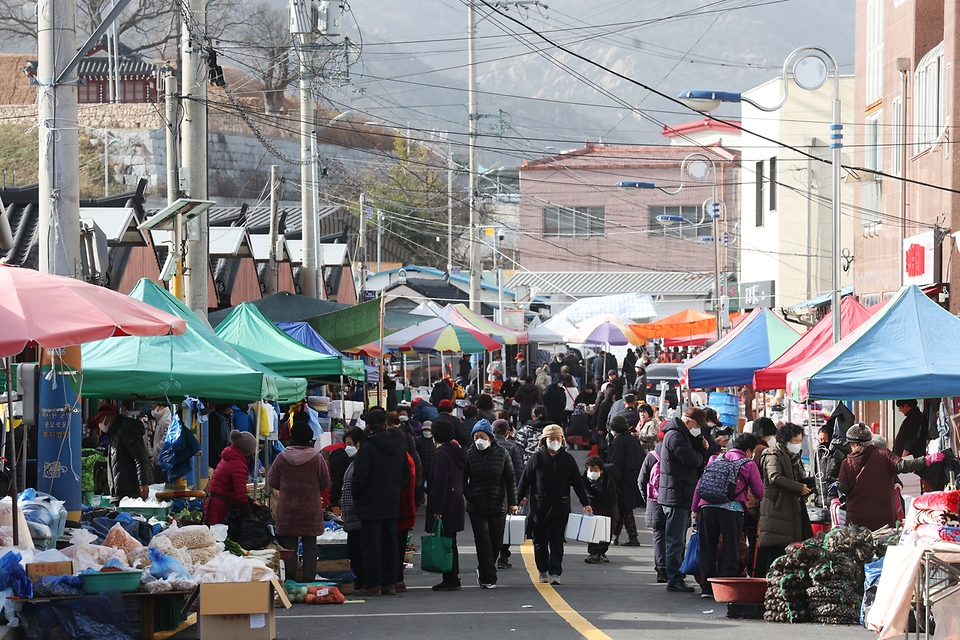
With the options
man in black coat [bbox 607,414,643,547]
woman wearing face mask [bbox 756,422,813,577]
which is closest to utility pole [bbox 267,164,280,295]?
man in black coat [bbox 607,414,643,547]

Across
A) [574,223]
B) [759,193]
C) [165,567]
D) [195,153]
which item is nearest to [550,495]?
[165,567]

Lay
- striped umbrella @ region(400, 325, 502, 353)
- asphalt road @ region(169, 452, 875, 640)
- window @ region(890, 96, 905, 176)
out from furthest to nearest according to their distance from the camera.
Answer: striped umbrella @ region(400, 325, 502, 353) → window @ region(890, 96, 905, 176) → asphalt road @ region(169, 452, 875, 640)

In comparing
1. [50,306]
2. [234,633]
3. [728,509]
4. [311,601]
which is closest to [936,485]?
[728,509]

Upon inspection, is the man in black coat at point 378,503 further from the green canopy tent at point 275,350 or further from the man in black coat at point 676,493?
the green canopy tent at point 275,350

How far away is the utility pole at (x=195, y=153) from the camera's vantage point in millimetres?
16547

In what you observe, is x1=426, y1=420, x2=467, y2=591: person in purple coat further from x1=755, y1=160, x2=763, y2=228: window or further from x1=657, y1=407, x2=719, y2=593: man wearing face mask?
x1=755, y1=160, x2=763, y2=228: window

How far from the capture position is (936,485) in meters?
12.8

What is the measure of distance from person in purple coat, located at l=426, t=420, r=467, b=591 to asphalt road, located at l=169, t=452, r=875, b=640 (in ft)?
2.02

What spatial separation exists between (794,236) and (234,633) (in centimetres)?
3478

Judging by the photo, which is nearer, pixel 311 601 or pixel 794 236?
pixel 311 601

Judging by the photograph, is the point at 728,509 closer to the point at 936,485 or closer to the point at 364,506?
the point at 936,485

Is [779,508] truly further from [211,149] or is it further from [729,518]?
[211,149]

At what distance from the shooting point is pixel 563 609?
11.0 meters

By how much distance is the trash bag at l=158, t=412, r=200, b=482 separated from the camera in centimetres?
1444
